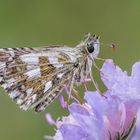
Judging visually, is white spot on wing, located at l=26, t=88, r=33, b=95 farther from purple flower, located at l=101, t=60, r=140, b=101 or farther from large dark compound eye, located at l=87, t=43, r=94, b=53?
purple flower, located at l=101, t=60, r=140, b=101

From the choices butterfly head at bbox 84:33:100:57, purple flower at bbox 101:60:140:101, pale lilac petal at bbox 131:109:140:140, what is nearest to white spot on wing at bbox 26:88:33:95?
butterfly head at bbox 84:33:100:57

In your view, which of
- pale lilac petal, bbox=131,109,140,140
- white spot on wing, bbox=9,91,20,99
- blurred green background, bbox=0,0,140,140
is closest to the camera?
pale lilac petal, bbox=131,109,140,140

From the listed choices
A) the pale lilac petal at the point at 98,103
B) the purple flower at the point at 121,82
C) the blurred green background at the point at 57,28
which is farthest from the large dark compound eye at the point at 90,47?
the blurred green background at the point at 57,28

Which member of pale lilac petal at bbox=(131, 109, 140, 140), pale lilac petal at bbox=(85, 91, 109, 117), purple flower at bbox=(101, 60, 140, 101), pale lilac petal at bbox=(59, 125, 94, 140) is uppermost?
purple flower at bbox=(101, 60, 140, 101)

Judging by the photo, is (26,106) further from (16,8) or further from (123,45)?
(16,8)

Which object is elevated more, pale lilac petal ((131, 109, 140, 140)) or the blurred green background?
the blurred green background

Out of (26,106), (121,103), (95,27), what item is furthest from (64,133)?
(95,27)

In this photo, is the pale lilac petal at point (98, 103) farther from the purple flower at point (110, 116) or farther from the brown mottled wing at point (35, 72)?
the brown mottled wing at point (35, 72)
